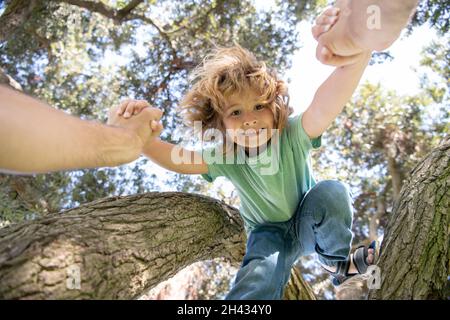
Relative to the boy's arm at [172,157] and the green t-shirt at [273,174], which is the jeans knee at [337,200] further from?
the boy's arm at [172,157]

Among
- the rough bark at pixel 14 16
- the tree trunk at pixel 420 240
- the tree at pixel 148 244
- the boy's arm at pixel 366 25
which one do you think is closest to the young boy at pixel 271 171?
the tree at pixel 148 244

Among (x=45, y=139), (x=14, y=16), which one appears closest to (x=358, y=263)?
(x=45, y=139)

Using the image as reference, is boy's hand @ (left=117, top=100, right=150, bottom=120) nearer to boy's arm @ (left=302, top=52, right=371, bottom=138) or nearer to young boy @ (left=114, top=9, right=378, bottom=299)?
young boy @ (left=114, top=9, right=378, bottom=299)

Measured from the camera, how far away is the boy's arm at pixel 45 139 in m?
1.35

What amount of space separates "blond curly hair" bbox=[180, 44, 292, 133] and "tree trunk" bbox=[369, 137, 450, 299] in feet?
2.59

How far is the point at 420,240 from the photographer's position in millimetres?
1909

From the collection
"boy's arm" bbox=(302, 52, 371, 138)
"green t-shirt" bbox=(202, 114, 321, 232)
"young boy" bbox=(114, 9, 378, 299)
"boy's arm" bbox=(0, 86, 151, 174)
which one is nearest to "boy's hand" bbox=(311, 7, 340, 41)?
"boy's arm" bbox=(302, 52, 371, 138)

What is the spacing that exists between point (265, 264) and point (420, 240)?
0.73m

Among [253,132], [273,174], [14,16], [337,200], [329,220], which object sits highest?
[14,16]

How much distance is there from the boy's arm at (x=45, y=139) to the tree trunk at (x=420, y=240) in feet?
4.00

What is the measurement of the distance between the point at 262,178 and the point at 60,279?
Answer: 137cm

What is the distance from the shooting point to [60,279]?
4.67ft

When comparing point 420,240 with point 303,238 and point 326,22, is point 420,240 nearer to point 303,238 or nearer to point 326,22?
point 303,238
